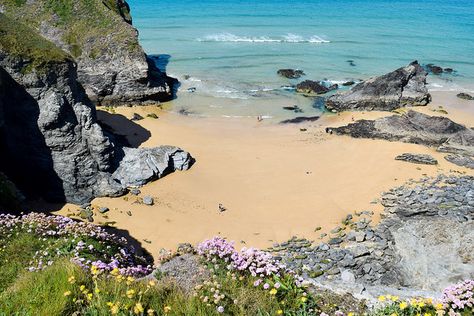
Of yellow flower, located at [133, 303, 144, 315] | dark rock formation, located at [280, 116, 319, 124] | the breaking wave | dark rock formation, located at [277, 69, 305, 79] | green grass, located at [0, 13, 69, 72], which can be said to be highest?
green grass, located at [0, 13, 69, 72]

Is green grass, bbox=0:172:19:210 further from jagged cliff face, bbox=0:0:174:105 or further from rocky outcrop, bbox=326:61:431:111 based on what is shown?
rocky outcrop, bbox=326:61:431:111

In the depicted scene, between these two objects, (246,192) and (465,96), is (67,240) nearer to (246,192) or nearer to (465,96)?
(246,192)

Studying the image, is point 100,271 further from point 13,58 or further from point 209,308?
point 13,58

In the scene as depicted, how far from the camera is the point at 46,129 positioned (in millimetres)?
17969

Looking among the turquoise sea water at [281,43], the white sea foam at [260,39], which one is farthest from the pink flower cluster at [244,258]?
the white sea foam at [260,39]

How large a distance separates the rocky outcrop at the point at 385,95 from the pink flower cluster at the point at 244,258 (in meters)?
25.5

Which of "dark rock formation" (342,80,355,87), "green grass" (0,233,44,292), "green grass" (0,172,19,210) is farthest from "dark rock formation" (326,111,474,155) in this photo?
"green grass" (0,233,44,292)

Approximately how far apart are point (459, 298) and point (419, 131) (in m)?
20.7

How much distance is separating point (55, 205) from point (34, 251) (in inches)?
330

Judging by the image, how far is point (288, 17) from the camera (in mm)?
73938

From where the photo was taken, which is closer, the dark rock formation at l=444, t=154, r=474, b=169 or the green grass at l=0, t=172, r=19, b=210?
the green grass at l=0, t=172, r=19, b=210

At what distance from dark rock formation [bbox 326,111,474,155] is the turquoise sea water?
718 cm

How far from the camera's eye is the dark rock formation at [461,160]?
74.3 feet

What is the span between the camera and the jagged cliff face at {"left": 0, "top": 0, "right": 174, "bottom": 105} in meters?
31.5
